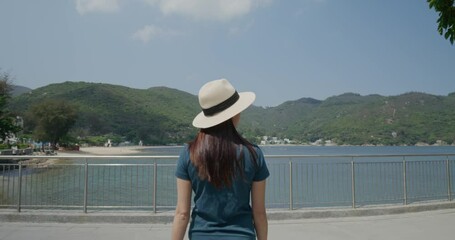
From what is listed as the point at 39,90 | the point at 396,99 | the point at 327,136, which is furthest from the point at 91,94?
the point at 396,99

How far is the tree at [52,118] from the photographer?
63.1 metres

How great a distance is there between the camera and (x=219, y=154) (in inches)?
69.1

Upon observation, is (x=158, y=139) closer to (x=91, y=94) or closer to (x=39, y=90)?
(x=91, y=94)

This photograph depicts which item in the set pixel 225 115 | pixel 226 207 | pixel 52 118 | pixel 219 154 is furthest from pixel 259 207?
pixel 52 118

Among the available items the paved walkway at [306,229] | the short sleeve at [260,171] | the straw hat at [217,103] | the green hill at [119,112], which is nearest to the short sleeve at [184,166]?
the straw hat at [217,103]

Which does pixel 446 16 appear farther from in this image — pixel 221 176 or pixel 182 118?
pixel 182 118

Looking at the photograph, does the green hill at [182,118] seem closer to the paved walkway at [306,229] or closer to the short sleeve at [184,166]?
the paved walkway at [306,229]

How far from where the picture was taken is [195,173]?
5.84ft

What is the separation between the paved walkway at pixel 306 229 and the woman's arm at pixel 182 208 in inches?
178

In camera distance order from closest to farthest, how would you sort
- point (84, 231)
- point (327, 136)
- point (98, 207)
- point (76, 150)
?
point (84, 231), point (98, 207), point (76, 150), point (327, 136)

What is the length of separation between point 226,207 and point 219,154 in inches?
10.2

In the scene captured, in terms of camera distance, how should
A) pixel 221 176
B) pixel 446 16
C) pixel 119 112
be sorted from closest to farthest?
pixel 221 176, pixel 446 16, pixel 119 112

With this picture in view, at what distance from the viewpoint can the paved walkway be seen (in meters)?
6.16

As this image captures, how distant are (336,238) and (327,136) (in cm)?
15603
